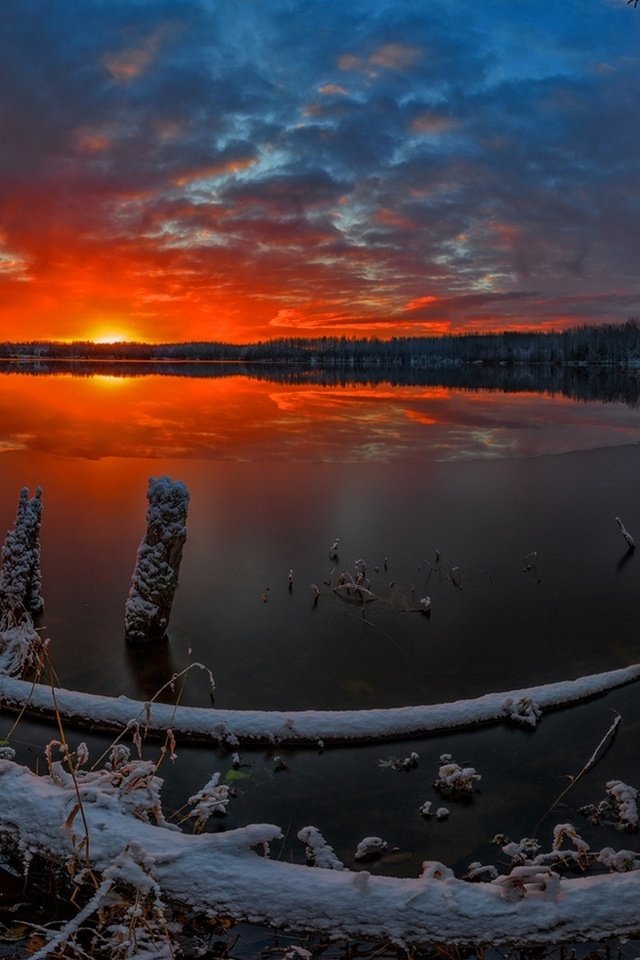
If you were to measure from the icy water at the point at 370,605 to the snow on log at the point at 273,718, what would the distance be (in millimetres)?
156

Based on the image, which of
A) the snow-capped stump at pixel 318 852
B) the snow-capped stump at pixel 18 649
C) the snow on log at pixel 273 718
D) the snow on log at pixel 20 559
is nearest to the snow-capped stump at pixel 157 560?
the snow-capped stump at pixel 18 649

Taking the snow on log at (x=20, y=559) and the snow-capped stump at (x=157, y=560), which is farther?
the snow on log at (x=20, y=559)

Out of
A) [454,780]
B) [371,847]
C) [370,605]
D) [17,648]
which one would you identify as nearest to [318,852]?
[371,847]

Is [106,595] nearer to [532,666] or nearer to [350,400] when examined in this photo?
[532,666]

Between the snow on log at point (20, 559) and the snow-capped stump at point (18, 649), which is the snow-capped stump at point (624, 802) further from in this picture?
the snow on log at point (20, 559)

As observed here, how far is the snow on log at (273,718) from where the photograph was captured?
6.32 metres

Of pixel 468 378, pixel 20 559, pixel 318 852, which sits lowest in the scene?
pixel 318 852

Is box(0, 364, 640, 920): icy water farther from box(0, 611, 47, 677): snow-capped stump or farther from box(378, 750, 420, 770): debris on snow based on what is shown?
box(0, 611, 47, 677): snow-capped stump

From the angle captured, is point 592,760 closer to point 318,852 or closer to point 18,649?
point 318,852

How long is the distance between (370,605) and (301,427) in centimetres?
2255

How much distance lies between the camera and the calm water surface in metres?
5.70

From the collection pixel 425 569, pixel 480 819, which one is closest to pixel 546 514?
pixel 425 569

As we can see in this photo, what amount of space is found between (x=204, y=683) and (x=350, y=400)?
44.9m

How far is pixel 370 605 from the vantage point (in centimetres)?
1018
